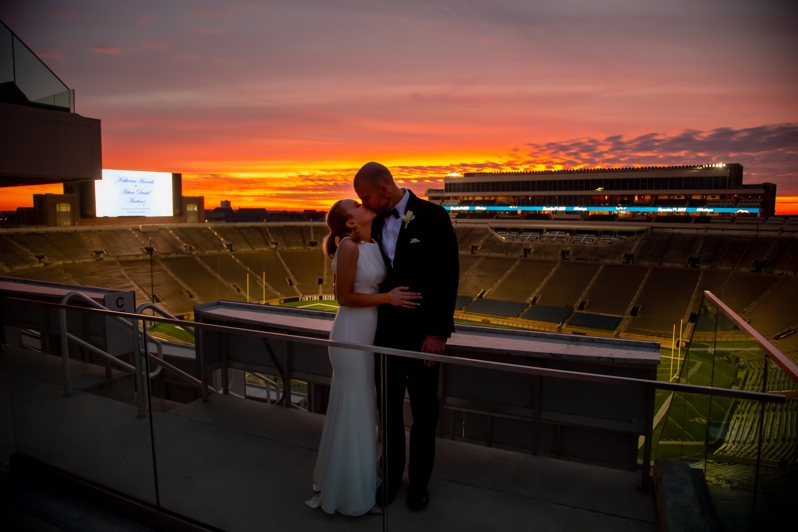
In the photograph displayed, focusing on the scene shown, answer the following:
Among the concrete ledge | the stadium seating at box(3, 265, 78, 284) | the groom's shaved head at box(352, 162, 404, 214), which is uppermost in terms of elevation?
the groom's shaved head at box(352, 162, 404, 214)

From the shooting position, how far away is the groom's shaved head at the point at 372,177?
2332 millimetres

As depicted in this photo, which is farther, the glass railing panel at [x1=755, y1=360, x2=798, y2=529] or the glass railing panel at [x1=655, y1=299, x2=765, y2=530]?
the glass railing panel at [x1=655, y1=299, x2=765, y2=530]

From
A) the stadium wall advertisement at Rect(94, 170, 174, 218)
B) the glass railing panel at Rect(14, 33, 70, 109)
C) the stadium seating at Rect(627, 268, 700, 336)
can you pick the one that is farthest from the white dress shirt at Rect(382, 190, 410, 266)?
the stadium wall advertisement at Rect(94, 170, 174, 218)

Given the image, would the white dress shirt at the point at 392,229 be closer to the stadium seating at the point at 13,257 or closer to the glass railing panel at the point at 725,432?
the glass railing panel at the point at 725,432

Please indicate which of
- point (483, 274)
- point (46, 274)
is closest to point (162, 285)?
point (46, 274)

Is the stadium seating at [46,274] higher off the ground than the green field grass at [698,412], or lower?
lower

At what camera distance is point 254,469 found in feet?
8.21

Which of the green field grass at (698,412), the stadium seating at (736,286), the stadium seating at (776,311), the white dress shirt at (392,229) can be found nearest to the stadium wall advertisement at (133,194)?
the stadium seating at (736,286)

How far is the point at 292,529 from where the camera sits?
6.91 ft

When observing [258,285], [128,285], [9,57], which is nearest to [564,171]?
[258,285]

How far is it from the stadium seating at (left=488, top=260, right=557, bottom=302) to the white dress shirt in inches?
1059

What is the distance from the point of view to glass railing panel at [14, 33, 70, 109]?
562 centimetres

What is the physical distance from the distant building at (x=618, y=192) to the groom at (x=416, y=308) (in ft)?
161

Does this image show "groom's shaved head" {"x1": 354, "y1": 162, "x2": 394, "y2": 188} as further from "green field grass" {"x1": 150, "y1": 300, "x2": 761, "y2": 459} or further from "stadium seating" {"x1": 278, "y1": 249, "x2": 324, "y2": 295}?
"stadium seating" {"x1": 278, "y1": 249, "x2": 324, "y2": 295}
